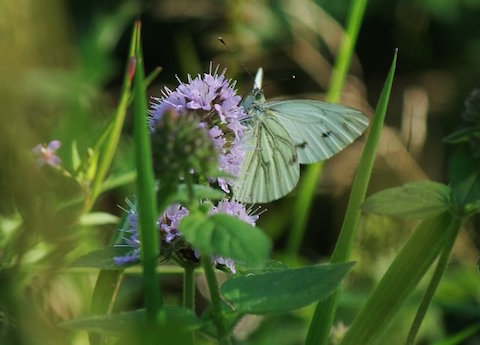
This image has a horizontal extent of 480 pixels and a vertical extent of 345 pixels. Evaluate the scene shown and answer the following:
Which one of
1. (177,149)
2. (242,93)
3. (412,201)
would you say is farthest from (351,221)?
(242,93)

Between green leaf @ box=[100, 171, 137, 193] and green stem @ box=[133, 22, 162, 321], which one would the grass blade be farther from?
green leaf @ box=[100, 171, 137, 193]

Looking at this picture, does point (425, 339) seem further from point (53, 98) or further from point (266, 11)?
point (266, 11)

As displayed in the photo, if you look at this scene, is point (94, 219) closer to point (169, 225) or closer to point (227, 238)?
point (169, 225)

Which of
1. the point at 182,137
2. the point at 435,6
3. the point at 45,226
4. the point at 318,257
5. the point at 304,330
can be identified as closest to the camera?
the point at 182,137

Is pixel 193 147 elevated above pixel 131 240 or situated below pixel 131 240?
above

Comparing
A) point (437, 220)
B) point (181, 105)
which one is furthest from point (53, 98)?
point (437, 220)

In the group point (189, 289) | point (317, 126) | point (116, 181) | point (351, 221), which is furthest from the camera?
point (317, 126)

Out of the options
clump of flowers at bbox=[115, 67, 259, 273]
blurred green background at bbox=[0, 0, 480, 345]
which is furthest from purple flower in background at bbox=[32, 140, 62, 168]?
clump of flowers at bbox=[115, 67, 259, 273]
